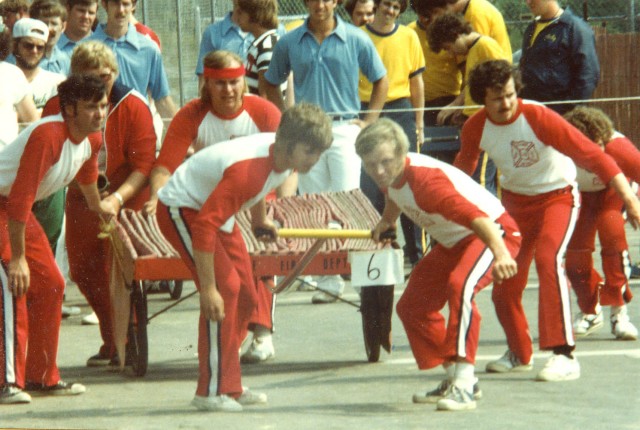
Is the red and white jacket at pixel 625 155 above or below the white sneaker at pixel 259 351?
above

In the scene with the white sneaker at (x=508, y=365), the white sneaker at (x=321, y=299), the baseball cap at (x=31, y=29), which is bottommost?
the white sneaker at (x=321, y=299)

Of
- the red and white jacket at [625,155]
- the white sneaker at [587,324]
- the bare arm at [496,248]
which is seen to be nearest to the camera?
the bare arm at [496,248]

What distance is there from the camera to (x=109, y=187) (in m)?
8.44

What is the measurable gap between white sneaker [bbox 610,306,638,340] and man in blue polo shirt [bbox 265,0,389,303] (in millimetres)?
2063

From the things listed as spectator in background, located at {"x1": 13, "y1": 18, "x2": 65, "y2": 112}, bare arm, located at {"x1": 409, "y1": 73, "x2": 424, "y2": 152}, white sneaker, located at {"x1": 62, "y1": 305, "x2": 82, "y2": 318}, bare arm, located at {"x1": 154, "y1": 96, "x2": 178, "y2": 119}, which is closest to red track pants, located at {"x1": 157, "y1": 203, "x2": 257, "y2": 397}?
spectator in background, located at {"x1": 13, "y1": 18, "x2": 65, "y2": 112}

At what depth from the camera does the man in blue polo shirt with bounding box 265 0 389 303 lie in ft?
33.4

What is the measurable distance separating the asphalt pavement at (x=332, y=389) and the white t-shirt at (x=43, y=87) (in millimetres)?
1390

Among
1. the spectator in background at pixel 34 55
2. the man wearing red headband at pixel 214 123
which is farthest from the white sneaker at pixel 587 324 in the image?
the spectator in background at pixel 34 55

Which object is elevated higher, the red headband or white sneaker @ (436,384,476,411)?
the red headband

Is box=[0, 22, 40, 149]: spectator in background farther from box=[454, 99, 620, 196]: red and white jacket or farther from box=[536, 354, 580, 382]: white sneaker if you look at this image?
box=[536, 354, 580, 382]: white sneaker

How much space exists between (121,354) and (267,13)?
3142mm

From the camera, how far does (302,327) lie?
9.20m

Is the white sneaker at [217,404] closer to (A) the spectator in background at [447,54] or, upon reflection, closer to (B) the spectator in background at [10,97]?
(B) the spectator in background at [10,97]

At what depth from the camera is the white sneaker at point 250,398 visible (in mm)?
7027
